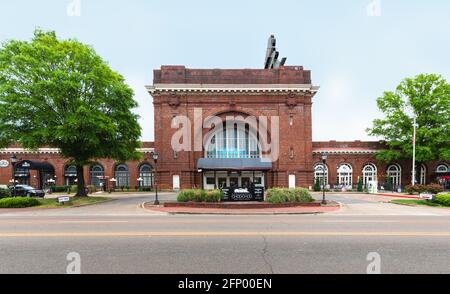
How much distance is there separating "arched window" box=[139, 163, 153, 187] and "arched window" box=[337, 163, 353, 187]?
1136 inches

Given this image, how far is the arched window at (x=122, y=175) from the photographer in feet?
130

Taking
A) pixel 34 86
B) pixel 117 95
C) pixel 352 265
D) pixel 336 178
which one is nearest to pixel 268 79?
pixel 336 178

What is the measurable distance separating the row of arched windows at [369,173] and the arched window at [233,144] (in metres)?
10.9

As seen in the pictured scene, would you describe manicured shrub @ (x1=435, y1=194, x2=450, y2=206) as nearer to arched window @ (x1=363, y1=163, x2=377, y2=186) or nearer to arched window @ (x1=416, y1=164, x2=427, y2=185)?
arched window @ (x1=363, y1=163, x2=377, y2=186)

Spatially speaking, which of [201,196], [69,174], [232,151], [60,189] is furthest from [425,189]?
[69,174]

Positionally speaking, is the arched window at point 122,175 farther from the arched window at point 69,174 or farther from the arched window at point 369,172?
the arched window at point 369,172

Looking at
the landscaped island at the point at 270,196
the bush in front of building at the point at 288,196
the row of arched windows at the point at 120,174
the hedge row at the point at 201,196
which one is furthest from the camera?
the row of arched windows at the point at 120,174

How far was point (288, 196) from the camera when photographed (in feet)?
55.6

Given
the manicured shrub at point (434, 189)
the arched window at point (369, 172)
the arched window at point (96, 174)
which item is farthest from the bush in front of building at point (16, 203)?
the arched window at point (369, 172)

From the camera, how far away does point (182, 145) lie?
3538 centimetres

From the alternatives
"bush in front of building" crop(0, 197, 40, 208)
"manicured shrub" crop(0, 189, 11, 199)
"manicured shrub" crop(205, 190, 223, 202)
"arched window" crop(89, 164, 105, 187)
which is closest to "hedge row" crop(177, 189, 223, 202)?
"manicured shrub" crop(205, 190, 223, 202)
